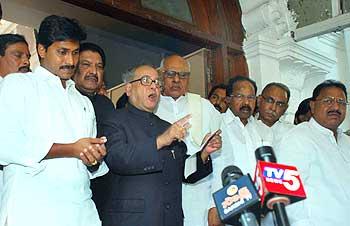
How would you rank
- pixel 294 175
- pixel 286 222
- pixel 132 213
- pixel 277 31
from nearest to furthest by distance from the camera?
pixel 286 222 → pixel 294 175 → pixel 132 213 → pixel 277 31

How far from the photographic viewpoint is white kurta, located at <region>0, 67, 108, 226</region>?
65.3 inches

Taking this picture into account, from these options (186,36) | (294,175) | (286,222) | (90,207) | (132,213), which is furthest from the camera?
(186,36)

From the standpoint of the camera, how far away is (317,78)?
459 centimetres

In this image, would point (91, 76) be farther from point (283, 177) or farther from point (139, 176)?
point (283, 177)

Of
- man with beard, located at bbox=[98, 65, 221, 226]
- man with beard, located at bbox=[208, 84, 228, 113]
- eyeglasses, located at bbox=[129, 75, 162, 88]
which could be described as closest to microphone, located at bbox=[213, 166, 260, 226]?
man with beard, located at bbox=[98, 65, 221, 226]

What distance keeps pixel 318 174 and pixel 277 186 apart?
1.34m

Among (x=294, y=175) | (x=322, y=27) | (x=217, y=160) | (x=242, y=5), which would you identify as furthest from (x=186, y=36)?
(x=294, y=175)

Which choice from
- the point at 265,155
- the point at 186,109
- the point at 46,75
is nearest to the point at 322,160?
the point at 186,109

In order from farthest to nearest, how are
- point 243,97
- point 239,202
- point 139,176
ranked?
point 243,97, point 139,176, point 239,202

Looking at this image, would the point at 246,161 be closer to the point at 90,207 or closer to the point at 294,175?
the point at 90,207

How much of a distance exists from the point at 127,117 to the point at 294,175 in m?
0.97

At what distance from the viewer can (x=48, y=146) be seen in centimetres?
169

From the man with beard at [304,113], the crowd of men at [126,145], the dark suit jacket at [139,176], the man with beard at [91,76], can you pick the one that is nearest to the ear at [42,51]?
the crowd of men at [126,145]

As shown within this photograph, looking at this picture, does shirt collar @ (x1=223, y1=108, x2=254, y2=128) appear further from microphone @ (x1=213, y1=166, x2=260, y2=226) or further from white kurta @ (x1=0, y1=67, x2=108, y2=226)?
microphone @ (x1=213, y1=166, x2=260, y2=226)
